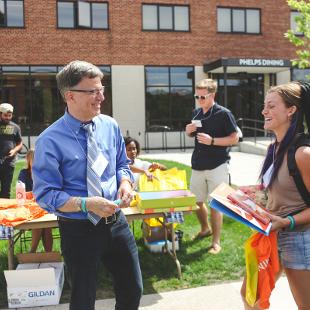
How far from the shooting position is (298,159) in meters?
2.52

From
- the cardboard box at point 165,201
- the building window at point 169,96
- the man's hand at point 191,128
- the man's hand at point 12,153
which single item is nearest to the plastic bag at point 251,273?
the cardboard box at point 165,201

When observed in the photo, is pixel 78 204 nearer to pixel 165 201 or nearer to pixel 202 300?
pixel 165 201

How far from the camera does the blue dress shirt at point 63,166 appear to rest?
2.61 meters

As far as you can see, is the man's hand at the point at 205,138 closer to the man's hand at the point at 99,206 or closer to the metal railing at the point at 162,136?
the man's hand at the point at 99,206

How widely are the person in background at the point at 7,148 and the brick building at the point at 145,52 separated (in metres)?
12.0

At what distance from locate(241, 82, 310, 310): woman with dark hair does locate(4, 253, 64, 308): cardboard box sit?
216 centimetres

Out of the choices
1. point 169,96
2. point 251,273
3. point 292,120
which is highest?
point 169,96

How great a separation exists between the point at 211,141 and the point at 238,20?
17940 mm

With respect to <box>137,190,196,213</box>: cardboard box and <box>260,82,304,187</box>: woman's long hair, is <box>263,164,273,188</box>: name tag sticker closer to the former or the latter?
<box>260,82,304,187</box>: woman's long hair

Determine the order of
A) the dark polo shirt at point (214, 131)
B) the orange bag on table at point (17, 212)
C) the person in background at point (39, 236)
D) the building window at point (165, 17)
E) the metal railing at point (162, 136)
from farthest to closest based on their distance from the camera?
the metal railing at point (162, 136) < the building window at point (165, 17) < the dark polo shirt at point (214, 131) < the person in background at point (39, 236) < the orange bag on table at point (17, 212)

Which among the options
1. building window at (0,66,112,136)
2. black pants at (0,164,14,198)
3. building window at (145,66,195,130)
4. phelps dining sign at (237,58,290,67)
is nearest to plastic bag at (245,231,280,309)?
black pants at (0,164,14,198)

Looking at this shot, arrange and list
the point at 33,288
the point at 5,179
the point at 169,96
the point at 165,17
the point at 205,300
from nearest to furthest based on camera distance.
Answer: the point at 33,288
the point at 205,300
the point at 5,179
the point at 165,17
the point at 169,96

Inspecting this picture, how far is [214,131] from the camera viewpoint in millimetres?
5457

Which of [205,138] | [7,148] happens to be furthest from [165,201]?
[7,148]
